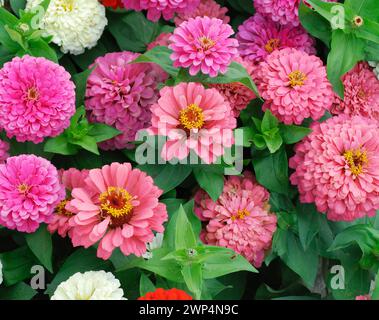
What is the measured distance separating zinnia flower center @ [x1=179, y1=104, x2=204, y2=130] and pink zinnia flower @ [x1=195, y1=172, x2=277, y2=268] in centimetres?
19

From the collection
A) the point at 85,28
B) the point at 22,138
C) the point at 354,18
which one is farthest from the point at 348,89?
the point at 22,138

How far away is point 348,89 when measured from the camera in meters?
1.40

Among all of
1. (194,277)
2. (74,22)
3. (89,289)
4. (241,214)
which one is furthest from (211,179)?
(74,22)

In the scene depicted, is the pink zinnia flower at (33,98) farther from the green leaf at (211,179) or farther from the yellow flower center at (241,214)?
the yellow flower center at (241,214)

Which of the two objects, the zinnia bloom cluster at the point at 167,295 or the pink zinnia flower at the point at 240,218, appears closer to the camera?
the zinnia bloom cluster at the point at 167,295

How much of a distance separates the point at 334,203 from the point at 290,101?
0.22 metres

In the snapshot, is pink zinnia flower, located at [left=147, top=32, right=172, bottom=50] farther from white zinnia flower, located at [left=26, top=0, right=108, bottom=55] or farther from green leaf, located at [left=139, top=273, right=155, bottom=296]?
green leaf, located at [left=139, top=273, right=155, bottom=296]

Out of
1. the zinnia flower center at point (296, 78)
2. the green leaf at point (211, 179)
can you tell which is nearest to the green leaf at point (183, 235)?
the green leaf at point (211, 179)

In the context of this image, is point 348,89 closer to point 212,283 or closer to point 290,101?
point 290,101

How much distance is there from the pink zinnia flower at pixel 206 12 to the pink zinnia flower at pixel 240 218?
0.38 metres

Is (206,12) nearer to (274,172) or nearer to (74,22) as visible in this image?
(74,22)

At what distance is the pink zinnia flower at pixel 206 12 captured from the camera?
146cm
